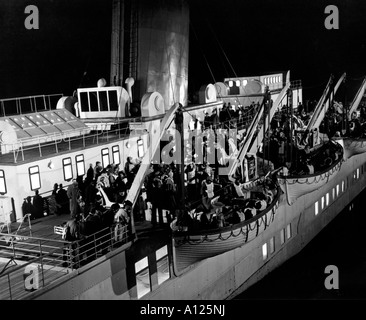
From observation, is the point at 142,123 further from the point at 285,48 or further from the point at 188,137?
the point at 285,48

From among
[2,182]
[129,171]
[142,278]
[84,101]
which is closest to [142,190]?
[129,171]

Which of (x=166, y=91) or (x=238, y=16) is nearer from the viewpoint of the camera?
(x=166, y=91)

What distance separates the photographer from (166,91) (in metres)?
23.5

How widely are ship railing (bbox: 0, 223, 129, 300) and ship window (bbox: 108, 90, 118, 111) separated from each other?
427 inches

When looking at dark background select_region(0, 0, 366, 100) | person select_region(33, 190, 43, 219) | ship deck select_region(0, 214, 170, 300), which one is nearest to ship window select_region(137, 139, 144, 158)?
ship deck select_region(0, 214, 170, 300)

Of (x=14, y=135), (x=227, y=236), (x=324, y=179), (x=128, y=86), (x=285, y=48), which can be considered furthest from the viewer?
(x=285, y=48)

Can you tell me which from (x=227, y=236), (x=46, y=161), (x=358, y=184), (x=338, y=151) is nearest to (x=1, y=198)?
(x=46, y=161)

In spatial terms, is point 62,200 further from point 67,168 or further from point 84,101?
point 84,101

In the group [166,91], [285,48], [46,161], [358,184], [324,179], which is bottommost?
[358,184]

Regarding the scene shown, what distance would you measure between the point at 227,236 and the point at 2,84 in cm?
3717

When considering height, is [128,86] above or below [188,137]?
above

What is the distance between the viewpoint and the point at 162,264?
1334 cm

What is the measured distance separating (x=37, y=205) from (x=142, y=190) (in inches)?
139

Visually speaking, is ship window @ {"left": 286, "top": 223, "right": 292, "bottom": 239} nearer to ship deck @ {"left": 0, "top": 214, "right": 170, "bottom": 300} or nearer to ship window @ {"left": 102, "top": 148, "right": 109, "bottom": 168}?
ship deck @ {"left": 0, "top": 214, "right": 170, "bottom": 300}
